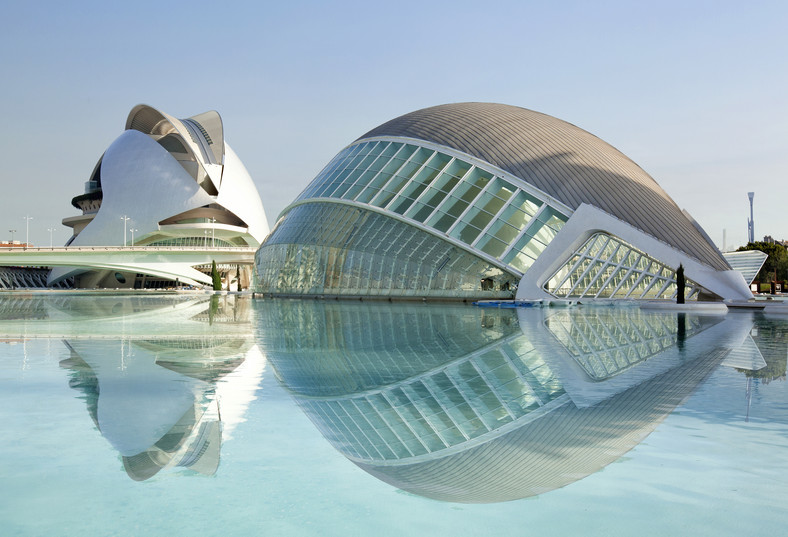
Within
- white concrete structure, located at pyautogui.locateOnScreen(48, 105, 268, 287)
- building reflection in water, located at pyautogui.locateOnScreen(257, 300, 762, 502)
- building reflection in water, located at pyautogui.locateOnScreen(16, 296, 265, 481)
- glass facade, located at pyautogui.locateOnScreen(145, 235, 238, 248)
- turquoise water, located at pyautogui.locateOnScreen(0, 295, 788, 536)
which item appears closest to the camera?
turquoise water, located at pyautogui.locateOnScreen(0, 295, 788, 536)

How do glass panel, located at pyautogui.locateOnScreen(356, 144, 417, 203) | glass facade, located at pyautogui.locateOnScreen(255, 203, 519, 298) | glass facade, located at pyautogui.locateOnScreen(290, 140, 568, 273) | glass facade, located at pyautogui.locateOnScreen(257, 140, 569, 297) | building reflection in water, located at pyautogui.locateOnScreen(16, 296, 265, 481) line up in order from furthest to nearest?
glass panel, located at pyautogui.locateOnScreen(356, 144, 417, 203) → glass facade, located at pyautogui.locateOnScreen(255, 203, 519, 298) → glass facade, located at pyautogui.locateOnScreen(257, 140, 569, 297) → glass facade, located at pyautogui.locateOnScreen(290, 140, 568, 273) → building reflection in water, located at pyautogui.locateOnScreen(16, 296, 265, 481)

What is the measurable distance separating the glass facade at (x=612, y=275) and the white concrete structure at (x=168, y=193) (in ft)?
209

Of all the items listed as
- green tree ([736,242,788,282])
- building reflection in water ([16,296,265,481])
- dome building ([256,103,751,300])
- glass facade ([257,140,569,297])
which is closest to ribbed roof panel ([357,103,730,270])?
dome building ([256,103,751,300])

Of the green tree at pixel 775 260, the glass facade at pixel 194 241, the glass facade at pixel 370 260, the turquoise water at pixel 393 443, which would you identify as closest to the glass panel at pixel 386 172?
the glass facade at pixel 370 260

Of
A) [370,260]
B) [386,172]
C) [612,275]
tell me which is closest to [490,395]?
[612,275]

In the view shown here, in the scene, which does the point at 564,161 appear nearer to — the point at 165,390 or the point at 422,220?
the point at 422,220

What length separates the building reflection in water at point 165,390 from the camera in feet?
18.0

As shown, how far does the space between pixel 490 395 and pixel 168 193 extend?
87.9 meters

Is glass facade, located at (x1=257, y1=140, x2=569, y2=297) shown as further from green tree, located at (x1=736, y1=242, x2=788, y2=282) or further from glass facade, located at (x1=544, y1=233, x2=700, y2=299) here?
green tree, located at (x1=736, y1=242, x2=788, y2=282)

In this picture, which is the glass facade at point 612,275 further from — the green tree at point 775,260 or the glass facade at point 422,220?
the green tree at point 775,260

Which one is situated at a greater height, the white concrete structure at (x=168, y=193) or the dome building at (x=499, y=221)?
the white concrete structure at (x=168, y=193)

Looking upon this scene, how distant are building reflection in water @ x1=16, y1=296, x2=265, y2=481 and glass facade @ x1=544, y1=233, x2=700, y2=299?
2048cm

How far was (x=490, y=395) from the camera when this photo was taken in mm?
8078

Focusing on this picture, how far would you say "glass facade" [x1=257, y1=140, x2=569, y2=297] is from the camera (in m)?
33.1
